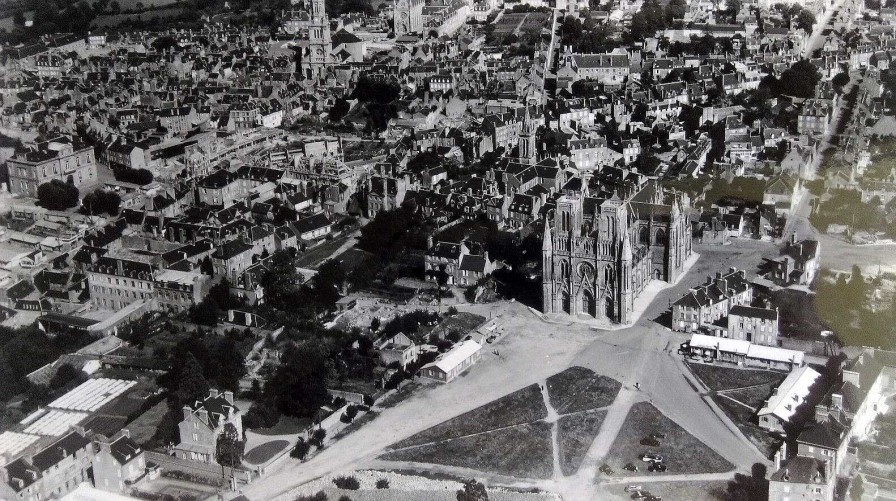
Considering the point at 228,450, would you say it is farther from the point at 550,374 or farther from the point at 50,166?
the point at 50,166

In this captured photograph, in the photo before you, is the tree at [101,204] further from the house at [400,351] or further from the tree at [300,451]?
the tree at [300,451]

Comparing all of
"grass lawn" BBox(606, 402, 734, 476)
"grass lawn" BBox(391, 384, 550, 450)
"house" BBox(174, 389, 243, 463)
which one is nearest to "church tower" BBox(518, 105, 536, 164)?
"grass lawn" BBox(391, 384, 550, 450)

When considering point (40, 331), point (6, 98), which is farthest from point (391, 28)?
point (40, 331)

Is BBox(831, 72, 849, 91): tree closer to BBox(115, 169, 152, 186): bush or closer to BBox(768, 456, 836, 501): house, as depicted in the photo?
BBox(115, 169, 152, 186): bush

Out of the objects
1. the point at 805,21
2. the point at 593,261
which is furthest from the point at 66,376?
the point at 805,21

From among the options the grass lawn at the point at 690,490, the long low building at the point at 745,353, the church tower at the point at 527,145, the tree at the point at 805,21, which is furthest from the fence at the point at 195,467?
the tree at the point at 805,21

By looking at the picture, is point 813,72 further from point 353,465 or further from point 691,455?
point 353,465
